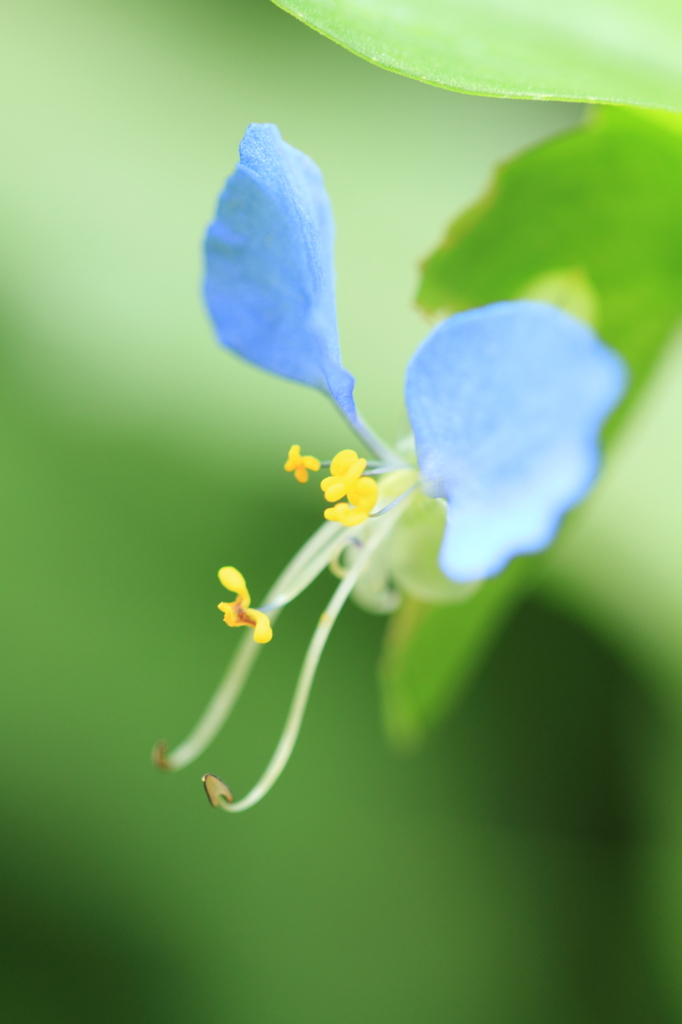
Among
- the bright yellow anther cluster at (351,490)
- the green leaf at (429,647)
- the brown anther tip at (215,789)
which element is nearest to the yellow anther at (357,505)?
the bright yellow anther cluster at (351,490)

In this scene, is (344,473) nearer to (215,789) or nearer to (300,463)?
(300,463)

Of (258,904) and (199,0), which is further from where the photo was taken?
(199,0)

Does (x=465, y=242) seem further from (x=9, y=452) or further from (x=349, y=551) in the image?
(x=9, y=452)

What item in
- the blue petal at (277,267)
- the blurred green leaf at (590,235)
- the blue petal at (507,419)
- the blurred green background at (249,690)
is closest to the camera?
the blue petal at (507,419)

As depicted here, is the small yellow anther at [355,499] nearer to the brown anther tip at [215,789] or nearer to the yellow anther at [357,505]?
the yellow anther at [357,505]

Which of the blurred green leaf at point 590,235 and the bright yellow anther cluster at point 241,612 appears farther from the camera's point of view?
the blurred green leaf at point 590,235

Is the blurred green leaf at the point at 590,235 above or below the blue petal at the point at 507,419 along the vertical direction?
above

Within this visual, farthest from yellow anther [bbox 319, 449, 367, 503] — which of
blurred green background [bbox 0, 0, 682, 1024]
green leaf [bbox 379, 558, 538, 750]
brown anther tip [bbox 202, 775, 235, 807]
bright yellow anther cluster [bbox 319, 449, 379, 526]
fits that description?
blurred green background [bbox 0, 0, 682, 1024]

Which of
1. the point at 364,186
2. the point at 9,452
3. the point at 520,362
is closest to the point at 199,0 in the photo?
the point at 364,186
